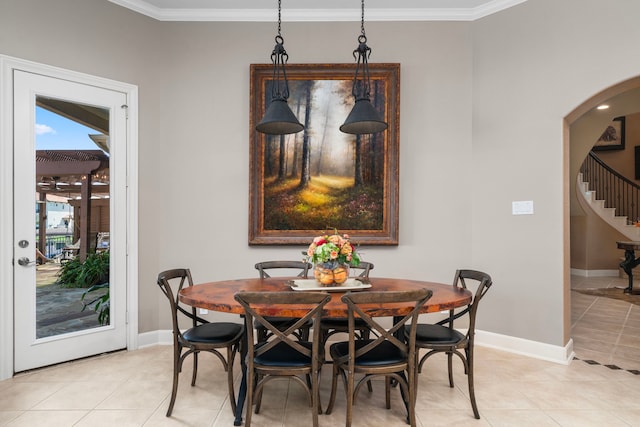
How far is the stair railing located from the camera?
8.35 meters

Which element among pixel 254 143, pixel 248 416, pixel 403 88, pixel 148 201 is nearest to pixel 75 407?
pixel 248 416

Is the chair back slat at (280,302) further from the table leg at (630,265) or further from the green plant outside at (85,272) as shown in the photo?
the table leg at (630,265)

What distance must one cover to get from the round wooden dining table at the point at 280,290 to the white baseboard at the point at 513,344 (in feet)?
4.53

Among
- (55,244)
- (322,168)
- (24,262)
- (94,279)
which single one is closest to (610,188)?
(322,168)

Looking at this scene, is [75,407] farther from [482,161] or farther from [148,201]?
[482,161]

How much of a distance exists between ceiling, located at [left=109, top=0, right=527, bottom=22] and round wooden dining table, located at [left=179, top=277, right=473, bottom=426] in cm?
272

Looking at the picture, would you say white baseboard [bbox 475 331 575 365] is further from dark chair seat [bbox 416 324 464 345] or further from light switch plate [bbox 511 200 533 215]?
dark chair seat [bbox 416 324 464 345]

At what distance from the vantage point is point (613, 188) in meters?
8.45

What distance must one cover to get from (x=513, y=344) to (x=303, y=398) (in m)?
2.17

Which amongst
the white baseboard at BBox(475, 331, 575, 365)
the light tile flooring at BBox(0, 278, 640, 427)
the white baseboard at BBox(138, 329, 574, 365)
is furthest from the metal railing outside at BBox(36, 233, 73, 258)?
the white baseboard at BBox(475, 331, 575, 365)

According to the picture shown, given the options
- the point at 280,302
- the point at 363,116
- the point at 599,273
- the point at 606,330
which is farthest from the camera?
the point at 599,273

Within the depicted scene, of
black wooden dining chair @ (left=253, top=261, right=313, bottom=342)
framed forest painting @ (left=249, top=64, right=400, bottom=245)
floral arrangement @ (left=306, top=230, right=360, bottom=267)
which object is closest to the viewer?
floral arrangement @ (left=306, top=230, right=360, bottom=267)

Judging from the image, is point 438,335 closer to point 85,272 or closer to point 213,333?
point 213,333

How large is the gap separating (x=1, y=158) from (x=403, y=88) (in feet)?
11.9
